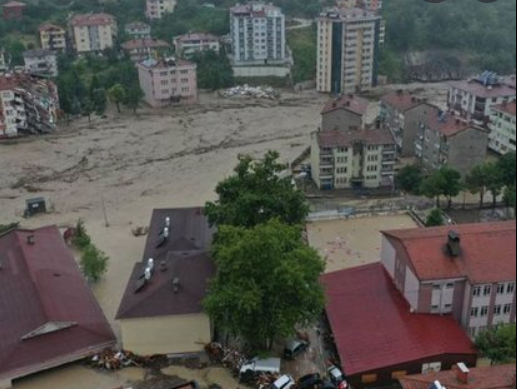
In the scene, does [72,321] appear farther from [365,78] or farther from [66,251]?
[365,78]

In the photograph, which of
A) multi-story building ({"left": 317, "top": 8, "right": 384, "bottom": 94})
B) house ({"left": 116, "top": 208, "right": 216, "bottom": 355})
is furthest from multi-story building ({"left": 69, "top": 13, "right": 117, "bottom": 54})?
house ({"left": 116, "top": 208, "right": 216, "bottom": 355})

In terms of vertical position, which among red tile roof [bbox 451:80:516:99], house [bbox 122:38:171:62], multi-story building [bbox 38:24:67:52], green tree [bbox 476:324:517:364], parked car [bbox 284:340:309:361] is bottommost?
parked car [bbox 284:340:309:361]

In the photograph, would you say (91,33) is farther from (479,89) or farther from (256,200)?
(256,200)

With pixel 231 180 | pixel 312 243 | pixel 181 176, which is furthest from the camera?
pixel 181 176

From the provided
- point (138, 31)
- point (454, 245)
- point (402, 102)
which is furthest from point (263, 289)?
point (138, 31)

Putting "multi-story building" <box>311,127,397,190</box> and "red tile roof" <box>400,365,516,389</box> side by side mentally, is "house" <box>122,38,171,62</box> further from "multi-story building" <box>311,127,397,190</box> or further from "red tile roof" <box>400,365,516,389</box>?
"red tile roof" <box>400,365,516,389</box>

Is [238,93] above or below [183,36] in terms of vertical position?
below

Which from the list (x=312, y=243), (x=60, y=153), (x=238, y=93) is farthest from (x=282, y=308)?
(x=238, y=93)
